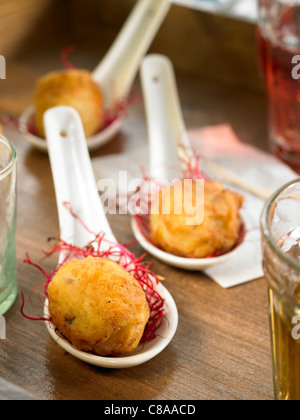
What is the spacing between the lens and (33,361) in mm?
596

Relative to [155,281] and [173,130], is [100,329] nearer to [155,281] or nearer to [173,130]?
[155,281]

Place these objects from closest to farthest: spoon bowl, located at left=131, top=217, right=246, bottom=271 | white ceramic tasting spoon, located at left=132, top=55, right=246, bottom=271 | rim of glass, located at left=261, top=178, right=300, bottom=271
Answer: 1. rim of glass, located at left=261, top=178, right=300, bottom=271
2. spoon bowl, located at left=131, top=217, right=246, bottom=271
3. white ceramic tasting spoon, located at left=132, top=55, right=246, bottom=271

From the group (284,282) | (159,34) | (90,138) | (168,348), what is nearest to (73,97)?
(90,138)

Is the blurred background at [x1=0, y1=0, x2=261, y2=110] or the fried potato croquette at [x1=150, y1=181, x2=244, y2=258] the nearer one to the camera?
the fried potato croquette at [x1=150, y1=181, x2=244, y2=258]

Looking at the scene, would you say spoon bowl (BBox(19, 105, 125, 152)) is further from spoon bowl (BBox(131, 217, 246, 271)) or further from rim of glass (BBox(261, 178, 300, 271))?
rim of glass (BBox(261, 178, 300, 271))

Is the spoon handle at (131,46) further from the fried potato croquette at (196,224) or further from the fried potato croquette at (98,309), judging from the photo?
the fried potato croquette at (98,309)

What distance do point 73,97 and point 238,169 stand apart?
0.76 ft

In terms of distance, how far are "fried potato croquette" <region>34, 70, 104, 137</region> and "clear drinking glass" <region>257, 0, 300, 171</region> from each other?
23 centimetres

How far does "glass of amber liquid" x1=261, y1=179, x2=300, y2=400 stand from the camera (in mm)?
468

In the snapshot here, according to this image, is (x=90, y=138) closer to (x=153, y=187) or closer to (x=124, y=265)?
(x=153, y=187)

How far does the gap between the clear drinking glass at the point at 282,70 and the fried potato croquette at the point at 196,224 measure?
224 millimetres

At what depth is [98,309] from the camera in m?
0.56

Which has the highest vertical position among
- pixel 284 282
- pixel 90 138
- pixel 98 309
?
pixel 284 282

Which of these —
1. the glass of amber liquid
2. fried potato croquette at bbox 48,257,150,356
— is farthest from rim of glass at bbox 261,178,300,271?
fried potato croquette at bbox 48,257,150,356
